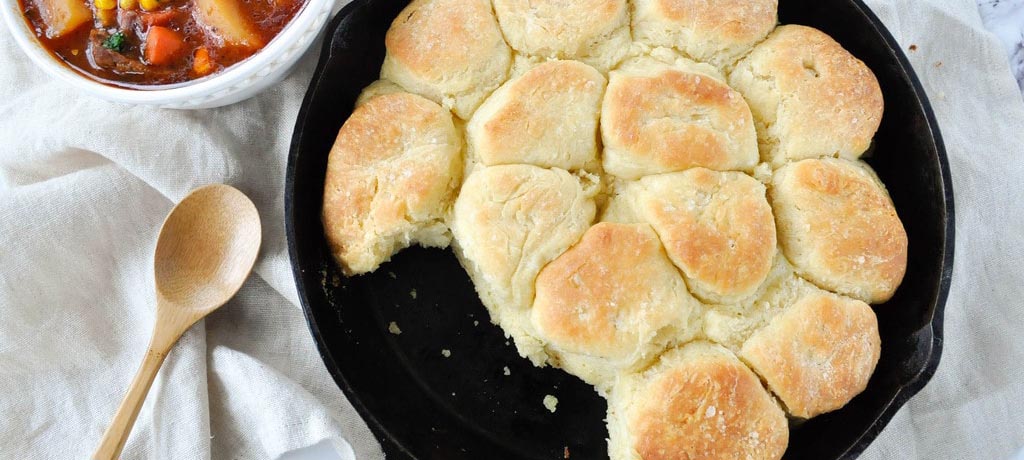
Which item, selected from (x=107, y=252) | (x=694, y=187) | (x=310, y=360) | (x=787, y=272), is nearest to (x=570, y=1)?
(x=694, y=187)

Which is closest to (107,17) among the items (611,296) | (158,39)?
(158,39)

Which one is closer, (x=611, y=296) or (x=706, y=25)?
(x=611, y=296)

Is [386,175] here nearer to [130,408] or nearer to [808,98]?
[130,408]

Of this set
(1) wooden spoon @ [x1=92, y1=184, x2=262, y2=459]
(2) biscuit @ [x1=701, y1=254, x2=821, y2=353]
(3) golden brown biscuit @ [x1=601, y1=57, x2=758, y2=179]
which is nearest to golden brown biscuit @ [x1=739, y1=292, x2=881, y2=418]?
(2) biscuit @ [x1=701, y1=254, x2=821, y2=353]

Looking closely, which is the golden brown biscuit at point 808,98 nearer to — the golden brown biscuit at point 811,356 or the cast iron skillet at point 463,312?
the cast iron skillet at point 463,312

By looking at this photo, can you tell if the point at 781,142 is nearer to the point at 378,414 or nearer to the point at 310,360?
the point at 378,414

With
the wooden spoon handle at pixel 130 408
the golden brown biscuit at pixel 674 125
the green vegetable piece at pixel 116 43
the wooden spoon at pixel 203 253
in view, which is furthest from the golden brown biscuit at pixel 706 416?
the green vegetable piece at pixel 116 43
